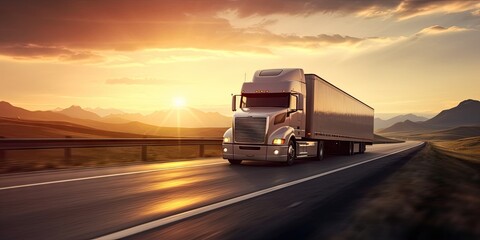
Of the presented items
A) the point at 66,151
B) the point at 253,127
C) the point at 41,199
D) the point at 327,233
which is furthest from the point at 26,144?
the point at 327,233

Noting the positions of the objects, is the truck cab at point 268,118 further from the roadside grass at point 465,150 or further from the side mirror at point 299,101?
the roadside grass at point 465,150

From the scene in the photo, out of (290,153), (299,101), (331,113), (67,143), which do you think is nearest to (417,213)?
(290,153)

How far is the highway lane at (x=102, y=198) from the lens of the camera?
5.78 m

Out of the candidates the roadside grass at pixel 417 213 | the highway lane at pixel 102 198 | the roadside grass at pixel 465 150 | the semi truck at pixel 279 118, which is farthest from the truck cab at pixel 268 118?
the roadside grass at pixel 465 150

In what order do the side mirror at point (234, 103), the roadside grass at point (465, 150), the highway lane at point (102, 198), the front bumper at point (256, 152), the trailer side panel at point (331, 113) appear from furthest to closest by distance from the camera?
the roadside grass at point (465, 150), the trailer side panel at point (331, 113), the side mirror at point (234, 103), the front bumper at point (256, 152), the highway lane at point (102, 198)

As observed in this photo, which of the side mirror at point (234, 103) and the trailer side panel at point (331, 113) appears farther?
the trailer side panel at point (331, 113)

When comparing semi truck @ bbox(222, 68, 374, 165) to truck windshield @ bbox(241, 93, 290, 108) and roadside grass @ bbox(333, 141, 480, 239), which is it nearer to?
truck windshield @ bbox(241, 93, 290, 108)

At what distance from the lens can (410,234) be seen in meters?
5.59

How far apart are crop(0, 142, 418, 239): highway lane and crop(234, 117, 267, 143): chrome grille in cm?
396

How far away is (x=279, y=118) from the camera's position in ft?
58.1

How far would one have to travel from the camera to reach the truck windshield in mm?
18438

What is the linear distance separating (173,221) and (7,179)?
6665mm

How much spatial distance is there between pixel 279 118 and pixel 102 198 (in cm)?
1030

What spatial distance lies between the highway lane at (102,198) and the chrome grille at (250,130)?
13.0 feet
